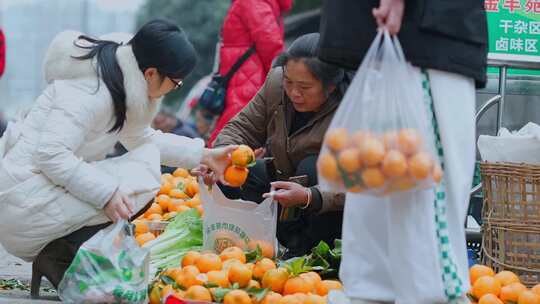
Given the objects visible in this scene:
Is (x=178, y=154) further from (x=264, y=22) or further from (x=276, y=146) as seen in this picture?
(x=264, y=22)

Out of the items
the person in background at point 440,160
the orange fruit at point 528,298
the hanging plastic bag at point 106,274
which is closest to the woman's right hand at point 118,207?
the hanging plastic bag at point 106,274

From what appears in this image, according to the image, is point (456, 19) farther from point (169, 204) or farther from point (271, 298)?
point (169, 204)

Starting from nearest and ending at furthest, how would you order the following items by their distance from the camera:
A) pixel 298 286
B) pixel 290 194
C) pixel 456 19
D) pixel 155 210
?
1. pixel 456 19
2. pixel 298 286
3. pixel 290 194
4. pixel 155 210

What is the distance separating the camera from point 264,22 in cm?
741

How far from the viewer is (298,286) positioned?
A: 4.10m

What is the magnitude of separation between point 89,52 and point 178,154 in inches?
27.1

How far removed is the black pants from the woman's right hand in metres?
0.93

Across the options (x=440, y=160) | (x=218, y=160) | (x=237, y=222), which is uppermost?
(x=440, y=160)

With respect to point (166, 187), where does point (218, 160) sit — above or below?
above

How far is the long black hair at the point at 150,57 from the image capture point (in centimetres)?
427

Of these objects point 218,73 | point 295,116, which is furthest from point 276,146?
point 218,73

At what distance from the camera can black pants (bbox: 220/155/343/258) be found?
15.9ft

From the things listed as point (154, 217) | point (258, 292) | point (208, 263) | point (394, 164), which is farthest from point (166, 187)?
point (394, 164)

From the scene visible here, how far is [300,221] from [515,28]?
1.81m
